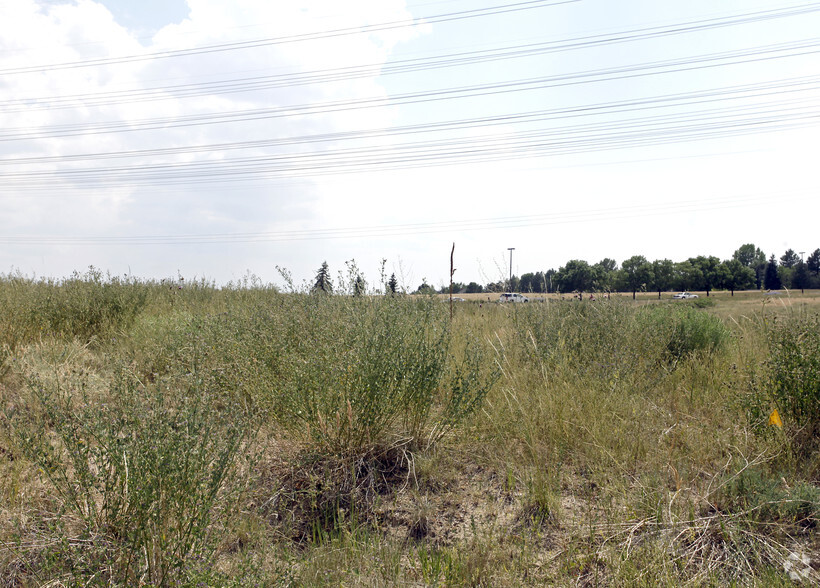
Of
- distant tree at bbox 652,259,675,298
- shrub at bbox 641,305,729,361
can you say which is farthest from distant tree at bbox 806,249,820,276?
shrub at bbox 641,305,729,361

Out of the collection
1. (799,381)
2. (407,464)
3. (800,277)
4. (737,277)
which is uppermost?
(737,277)

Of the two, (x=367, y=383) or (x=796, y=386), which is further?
(x=796, y=386)

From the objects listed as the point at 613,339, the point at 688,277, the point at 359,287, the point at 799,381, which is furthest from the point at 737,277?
the point at 359,287

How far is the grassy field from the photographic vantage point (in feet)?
7.18

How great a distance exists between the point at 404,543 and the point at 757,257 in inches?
3544

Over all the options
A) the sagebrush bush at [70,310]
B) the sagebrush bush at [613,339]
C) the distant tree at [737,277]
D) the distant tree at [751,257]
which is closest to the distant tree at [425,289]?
the sagebrush bush at [613,339]

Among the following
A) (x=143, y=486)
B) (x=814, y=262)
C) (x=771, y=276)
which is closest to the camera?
(x=143, y=486)

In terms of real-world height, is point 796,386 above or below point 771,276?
below

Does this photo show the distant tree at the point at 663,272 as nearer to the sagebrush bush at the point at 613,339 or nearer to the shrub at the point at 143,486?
the sagebrush bush at the point at 613,339

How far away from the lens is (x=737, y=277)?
63906mm

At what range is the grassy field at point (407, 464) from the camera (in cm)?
219

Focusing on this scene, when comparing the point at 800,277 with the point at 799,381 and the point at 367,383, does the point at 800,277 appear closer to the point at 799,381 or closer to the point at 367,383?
the point at 799,381

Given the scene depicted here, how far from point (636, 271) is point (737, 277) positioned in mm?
Result: 13160

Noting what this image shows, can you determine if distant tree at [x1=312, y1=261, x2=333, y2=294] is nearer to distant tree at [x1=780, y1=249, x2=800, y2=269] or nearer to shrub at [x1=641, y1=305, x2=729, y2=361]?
shrub at [x1=641, y1=305, x2=729, y2=361]
